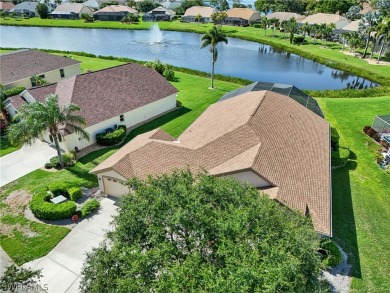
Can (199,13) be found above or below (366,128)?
above

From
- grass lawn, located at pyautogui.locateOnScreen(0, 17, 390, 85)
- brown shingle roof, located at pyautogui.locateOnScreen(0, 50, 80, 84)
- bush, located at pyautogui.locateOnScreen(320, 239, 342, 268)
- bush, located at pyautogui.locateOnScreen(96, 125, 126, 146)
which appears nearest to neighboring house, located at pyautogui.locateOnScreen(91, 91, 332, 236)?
bush, located at pyautogui.locateOnScreen(320, 239, 342, 268)

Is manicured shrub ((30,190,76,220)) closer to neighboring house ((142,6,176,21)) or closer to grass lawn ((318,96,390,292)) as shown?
grass lawn ((318,96,390,292))

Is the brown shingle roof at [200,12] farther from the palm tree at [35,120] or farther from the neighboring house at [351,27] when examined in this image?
the palm tree at [35,120]

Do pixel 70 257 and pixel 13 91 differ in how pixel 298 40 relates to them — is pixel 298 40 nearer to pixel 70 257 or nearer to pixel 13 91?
pixel 13 91

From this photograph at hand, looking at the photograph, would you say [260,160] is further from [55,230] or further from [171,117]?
[171,117]

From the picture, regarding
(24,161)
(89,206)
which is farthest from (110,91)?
(89,206)

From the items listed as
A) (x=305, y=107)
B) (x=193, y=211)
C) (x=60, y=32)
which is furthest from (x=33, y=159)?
(x=60, y=32)
